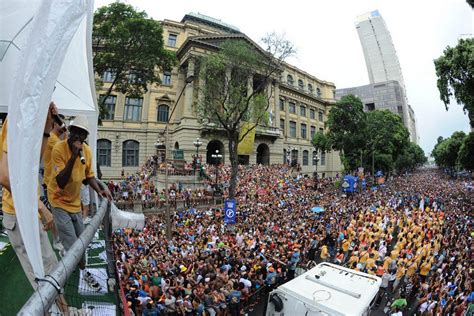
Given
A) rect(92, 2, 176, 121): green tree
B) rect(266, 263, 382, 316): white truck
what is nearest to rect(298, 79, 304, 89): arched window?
rect(92, 2, 176, 121): green tree

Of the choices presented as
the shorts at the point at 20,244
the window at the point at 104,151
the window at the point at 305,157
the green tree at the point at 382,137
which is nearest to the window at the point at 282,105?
the window at the point at 305,157

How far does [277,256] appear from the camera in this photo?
1198cm

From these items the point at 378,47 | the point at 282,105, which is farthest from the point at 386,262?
the point at 378,47

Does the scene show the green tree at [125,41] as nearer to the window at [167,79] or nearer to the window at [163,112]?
the window at [163,112]

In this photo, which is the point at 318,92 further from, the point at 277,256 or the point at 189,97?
the point at 277,256

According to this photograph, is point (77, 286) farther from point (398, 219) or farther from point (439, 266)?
point (398, 219)

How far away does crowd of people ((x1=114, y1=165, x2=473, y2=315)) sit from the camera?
8.34 m

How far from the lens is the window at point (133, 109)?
3772 cm

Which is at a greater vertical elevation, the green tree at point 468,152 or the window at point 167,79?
the window at point 167,79

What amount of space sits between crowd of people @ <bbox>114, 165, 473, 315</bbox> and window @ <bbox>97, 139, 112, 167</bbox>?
67.2 feet

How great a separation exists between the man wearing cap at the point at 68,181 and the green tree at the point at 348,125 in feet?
135

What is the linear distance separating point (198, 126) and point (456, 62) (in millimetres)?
25635

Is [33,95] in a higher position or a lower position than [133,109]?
lower

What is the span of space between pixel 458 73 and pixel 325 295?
21.4 meters
